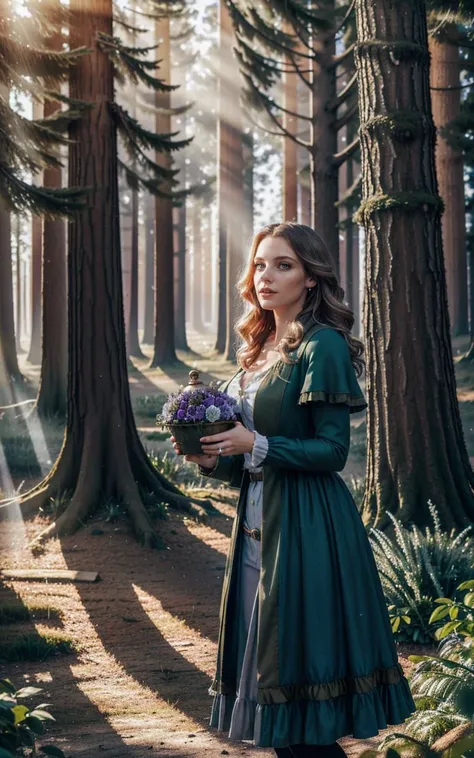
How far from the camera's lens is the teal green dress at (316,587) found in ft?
10.0

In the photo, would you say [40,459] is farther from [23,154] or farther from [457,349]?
[457,349]

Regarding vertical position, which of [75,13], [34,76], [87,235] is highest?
[75,13]

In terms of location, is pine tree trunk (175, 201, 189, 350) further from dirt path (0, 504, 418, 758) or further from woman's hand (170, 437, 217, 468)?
woman's hand (170, 437, 217, 468)

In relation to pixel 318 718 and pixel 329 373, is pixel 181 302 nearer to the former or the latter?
pixel 329 373

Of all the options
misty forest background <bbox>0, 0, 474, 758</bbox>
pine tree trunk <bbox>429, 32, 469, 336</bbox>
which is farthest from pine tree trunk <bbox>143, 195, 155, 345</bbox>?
misty forest background <bbox>0, 0, 474, 758</bbox>

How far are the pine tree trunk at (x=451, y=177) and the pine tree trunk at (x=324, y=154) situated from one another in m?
4.00

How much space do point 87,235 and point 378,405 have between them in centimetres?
458

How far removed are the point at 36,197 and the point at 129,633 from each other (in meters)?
4.33

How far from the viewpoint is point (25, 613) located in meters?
7.22

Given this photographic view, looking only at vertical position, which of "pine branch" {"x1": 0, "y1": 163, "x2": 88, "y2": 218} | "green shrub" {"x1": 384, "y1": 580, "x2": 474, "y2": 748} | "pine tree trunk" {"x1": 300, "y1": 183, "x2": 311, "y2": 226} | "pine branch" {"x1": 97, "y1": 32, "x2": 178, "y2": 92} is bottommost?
"green shrub" {"x1": 384, "y1": 580, "x2": 474, "y2": 748}

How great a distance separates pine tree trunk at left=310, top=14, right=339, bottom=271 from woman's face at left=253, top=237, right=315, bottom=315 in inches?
549

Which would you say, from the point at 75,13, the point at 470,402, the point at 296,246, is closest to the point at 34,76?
the point at 75,13

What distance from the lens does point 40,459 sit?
46.5 ft

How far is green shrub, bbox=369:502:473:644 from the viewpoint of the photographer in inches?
236
